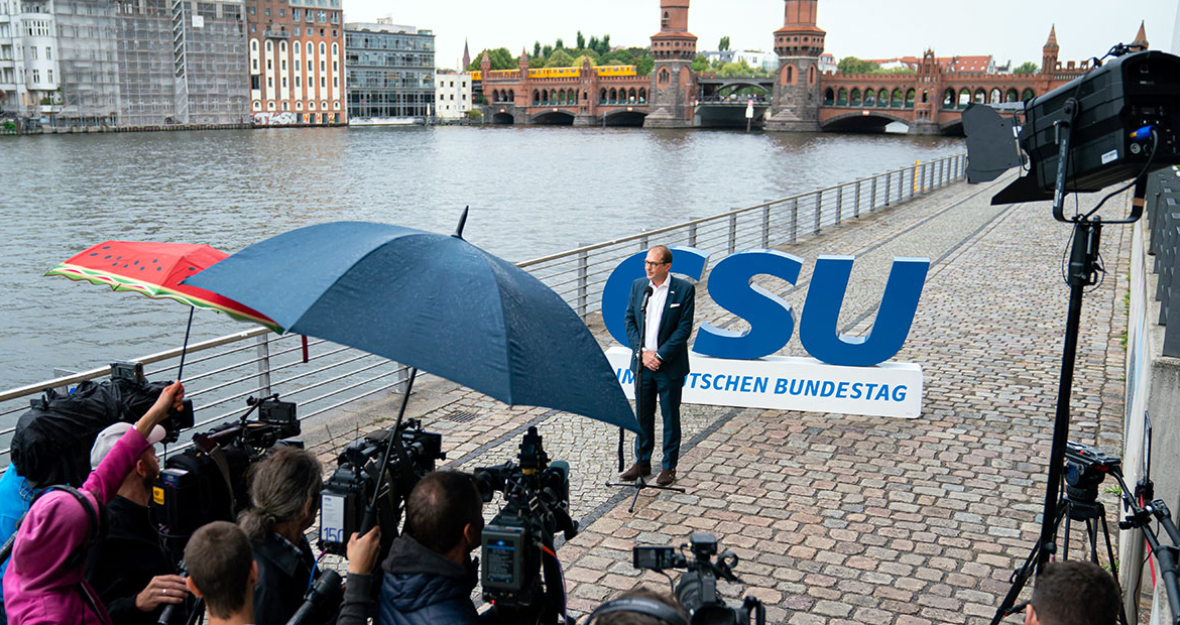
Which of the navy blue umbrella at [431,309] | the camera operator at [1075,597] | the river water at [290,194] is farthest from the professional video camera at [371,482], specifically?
the river water at [290,194]

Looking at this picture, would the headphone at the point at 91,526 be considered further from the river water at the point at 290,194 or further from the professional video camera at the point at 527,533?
the river water at the point at 290,194

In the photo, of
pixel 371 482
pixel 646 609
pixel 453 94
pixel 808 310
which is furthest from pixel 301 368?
pixel 453 94

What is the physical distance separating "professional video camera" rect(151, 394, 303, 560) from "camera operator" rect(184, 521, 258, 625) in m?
0.71

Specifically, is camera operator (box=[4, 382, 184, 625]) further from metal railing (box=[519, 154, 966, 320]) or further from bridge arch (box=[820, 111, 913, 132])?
bridge arch (box=[820, 111, 913, 132])

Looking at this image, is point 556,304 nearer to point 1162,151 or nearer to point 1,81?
point 1162,151

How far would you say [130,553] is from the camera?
3.53 metres

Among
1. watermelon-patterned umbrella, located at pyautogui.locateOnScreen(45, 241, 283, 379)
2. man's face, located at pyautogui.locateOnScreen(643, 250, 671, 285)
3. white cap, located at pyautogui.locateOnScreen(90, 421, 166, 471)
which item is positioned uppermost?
watermelon-patterned umbrella, located at pyautogui.locateOnScreen(45, 241, 283, 379)

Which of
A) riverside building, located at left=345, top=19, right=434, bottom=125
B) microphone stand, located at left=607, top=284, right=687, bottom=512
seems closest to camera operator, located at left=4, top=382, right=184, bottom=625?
microphone stand, located at left=607, top=284, right=687, bottom=512

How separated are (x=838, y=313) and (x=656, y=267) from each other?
2378mm

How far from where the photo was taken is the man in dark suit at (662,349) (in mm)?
6789

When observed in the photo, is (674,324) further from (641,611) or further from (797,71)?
(797,71)

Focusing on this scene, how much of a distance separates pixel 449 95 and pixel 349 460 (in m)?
151

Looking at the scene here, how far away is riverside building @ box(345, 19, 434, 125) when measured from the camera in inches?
5153

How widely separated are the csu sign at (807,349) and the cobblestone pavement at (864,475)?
0.59 ft
